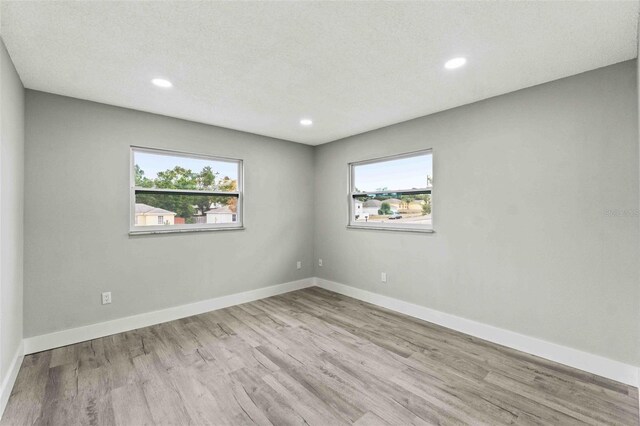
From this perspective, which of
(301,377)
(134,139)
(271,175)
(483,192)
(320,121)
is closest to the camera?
(301,377)

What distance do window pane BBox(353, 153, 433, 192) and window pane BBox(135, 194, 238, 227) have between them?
189 centimetres

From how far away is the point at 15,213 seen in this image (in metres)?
2.30

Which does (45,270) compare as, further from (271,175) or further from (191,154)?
(271,175)

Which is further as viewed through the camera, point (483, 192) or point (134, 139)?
point (134, 139)

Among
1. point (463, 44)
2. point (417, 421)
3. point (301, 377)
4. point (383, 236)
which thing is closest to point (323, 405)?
point (301, 377)

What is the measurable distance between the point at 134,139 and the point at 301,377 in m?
2.99

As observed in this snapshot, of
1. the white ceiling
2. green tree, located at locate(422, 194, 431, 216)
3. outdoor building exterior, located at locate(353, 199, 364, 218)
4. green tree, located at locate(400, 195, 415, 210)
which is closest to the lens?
the white ceiling

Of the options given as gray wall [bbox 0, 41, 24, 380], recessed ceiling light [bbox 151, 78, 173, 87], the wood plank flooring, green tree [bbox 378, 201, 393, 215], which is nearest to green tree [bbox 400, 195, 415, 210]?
green tree [bbox 378, 201, 393, 215]

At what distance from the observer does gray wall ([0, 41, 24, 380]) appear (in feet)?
6.34

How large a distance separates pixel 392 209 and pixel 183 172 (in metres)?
2.78

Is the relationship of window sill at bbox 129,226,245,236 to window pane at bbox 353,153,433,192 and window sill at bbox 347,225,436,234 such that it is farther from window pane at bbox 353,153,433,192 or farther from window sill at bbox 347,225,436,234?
window pane at bbox 353,153,433,192

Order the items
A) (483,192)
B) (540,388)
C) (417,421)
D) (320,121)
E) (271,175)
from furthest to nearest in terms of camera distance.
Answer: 1. (271,175)
2. (320,121)
3. (483,192)
4. (540,388)
5. (417,421)

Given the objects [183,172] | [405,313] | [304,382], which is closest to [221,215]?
[183,172]

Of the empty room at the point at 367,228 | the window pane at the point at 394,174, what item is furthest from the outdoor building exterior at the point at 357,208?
the empty room at the point at 367,228
